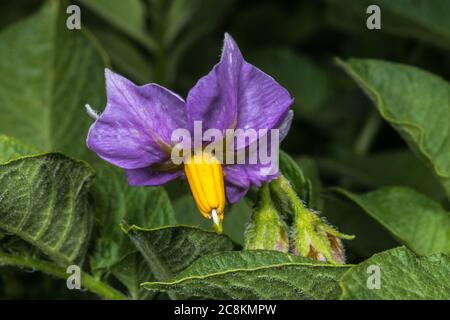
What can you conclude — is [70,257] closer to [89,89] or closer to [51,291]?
[51,291]

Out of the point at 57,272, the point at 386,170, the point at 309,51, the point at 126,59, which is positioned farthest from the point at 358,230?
the point at 309,51

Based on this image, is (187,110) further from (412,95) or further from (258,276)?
(412,95)

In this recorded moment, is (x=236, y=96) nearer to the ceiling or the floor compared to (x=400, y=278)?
nearer to the ceiling

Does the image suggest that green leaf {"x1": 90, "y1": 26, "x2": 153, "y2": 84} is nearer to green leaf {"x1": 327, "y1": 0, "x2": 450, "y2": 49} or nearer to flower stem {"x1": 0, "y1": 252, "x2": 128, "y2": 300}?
green leaf {"x1": 327, "y1": 0, "x2": 450, "y2": 49}

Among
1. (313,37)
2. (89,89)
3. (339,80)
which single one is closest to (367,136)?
(339,80)

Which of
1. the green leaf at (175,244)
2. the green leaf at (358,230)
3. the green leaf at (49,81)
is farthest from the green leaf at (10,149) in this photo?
the green leaf at (358,230)

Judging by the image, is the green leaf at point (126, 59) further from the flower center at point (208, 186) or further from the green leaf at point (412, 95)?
the flower center at point (208, 186)

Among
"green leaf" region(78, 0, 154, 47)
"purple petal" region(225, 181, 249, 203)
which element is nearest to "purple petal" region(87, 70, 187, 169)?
"purple petal" region(225, 181, 249, 203)
